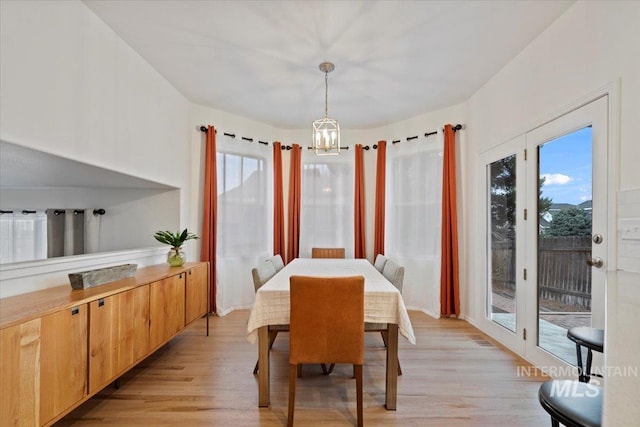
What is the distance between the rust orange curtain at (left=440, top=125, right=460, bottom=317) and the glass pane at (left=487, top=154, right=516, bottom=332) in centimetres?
48

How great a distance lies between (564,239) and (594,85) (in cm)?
107

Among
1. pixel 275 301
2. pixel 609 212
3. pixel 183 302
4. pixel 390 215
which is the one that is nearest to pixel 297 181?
pixel 390 215

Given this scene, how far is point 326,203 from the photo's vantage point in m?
4.24

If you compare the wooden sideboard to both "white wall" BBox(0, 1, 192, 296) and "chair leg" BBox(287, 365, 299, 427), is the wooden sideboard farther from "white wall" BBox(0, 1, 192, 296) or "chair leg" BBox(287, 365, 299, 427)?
"chair leg" BBox(287, 365, 299, 427)

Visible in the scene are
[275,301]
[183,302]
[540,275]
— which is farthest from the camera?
[183,302]

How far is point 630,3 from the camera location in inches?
61.0

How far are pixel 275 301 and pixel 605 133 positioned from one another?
7.67 feet

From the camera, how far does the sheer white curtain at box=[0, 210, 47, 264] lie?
3143 mm

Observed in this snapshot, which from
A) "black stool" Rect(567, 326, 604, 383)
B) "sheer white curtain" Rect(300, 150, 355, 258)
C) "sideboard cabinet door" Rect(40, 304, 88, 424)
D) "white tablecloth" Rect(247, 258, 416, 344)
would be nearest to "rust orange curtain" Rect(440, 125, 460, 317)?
"sheer white curtain" Rect(300, 150, 355, 258)

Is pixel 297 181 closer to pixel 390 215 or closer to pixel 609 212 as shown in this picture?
pixel 390 215

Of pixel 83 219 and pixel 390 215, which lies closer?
pixel 83 219

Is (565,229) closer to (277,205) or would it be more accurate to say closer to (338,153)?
(338,153)

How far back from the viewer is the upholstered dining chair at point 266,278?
1.91m

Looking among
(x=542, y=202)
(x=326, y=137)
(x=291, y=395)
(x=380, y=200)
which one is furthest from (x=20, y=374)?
(x=380, y=200)
